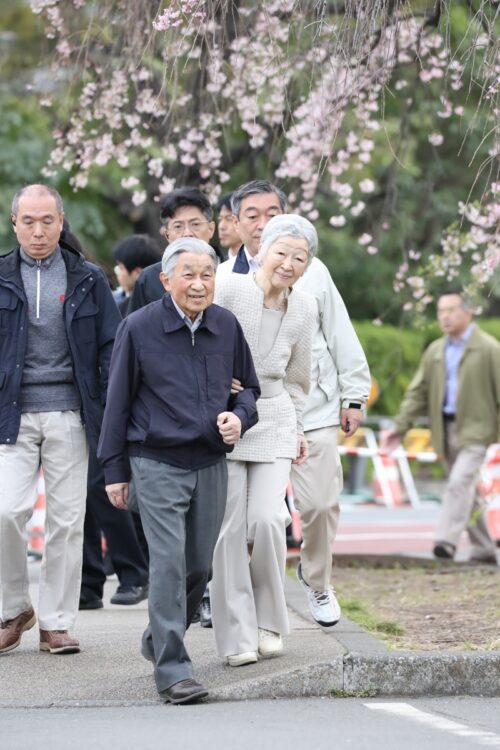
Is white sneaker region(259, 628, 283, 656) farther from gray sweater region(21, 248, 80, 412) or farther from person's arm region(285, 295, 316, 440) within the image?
gray sweater region(21, 248, 80, 412)

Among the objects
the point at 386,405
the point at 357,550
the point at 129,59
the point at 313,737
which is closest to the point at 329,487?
the point at 313,737

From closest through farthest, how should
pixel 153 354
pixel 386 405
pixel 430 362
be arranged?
1. pixel 153 354
2. pixel 430 362
3. pixel 386 405

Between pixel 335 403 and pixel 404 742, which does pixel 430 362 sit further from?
pixel 404 742

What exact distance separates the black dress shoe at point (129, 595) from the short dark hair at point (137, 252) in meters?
1.83

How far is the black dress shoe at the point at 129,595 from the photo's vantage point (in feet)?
28.5

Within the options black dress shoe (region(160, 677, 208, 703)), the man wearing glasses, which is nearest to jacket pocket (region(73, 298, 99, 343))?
the man wearing glasses

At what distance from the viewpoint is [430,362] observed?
12.4 meters

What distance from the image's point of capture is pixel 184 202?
7.53 metres

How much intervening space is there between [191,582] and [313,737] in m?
0.93

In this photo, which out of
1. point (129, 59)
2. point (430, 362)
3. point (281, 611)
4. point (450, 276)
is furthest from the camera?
point (430, 362)

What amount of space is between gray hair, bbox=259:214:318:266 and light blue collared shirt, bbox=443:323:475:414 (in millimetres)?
5781

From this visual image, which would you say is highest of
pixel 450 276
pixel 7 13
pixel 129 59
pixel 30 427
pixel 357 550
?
pixel 7 13

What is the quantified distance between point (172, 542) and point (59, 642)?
1162mm

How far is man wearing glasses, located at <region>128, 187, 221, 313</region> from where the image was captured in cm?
752
